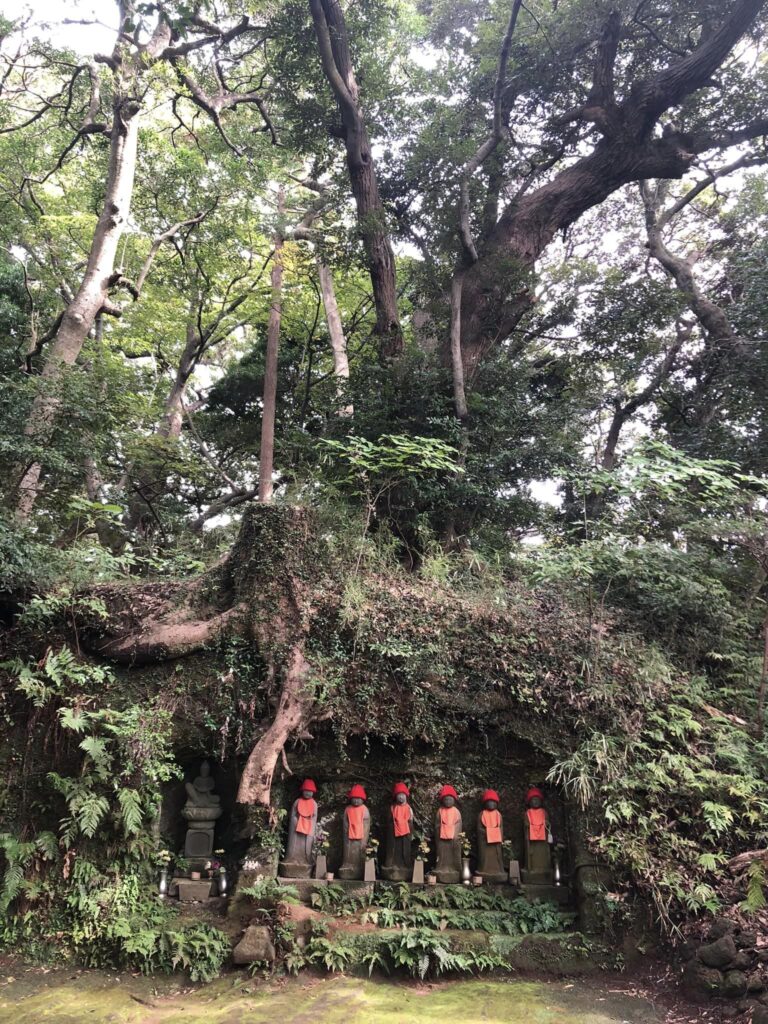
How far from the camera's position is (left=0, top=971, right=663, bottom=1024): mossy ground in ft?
16.9

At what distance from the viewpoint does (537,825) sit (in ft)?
23.6

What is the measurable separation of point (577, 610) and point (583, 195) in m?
8.91

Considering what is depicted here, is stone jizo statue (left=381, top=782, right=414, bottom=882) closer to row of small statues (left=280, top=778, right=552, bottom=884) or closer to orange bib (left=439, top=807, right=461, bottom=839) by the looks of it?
row of small statues (left=280, top=778, right=552, bottom=884)

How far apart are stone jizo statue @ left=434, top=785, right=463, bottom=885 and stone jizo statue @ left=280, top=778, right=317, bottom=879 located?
146 centimetres

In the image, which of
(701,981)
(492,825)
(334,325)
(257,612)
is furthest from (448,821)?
(334,325)

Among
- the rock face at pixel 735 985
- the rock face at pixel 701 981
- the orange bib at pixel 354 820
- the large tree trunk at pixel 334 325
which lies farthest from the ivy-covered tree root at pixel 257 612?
the large tree trunk at pixel 334 325

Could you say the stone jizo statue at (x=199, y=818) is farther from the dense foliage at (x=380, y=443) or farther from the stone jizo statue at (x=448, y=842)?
the stone jizo statue at (x=448, y=842)

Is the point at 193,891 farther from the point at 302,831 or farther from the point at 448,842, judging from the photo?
the point at 448,842

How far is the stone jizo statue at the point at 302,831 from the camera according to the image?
23.1ft

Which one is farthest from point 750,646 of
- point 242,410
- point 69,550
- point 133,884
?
point 242,410

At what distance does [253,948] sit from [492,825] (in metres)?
2.87

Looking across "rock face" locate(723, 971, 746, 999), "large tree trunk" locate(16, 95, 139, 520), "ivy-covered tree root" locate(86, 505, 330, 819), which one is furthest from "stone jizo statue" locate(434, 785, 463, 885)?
"large tree trunk" locate(16, 95, 139, 520)

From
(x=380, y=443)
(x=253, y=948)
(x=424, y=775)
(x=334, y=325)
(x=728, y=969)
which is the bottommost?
(x=253, y=948)

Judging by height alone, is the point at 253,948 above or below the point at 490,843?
below
